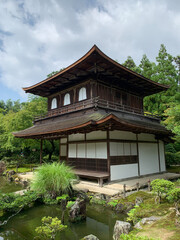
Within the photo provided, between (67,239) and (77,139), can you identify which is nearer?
(67,239)

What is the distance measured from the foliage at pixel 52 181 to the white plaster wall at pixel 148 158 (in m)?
5.96

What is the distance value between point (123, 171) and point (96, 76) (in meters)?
6.34

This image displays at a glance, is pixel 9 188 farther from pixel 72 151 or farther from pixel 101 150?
pixel 101 150

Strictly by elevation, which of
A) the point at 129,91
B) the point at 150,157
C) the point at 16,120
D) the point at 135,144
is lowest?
the point at 150,157

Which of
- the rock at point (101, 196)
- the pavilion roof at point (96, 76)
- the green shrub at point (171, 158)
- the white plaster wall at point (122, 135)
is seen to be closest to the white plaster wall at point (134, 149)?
Answer: the white plaster wall at point (122, 135)

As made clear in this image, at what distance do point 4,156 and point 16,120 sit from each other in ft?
17.8

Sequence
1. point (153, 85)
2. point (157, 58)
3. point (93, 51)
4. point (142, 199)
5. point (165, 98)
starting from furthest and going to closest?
1. point (157, 58)
2. point (165, 98)
3. point (153, 85)
4. point (93, 51)
5. point (142, 199)

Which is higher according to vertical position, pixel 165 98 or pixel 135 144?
pixel 165 98

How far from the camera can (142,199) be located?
6.24 metres

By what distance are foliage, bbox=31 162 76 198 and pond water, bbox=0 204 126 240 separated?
66 cm

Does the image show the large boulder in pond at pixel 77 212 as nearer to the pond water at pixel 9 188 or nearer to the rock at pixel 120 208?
the rock at pixel 120 208

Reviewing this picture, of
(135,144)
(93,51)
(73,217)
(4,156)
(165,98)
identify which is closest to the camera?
(73,217)

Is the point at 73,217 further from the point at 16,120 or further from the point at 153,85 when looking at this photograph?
the point at 16,120

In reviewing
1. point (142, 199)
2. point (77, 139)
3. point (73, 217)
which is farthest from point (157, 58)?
point (73, 217)
